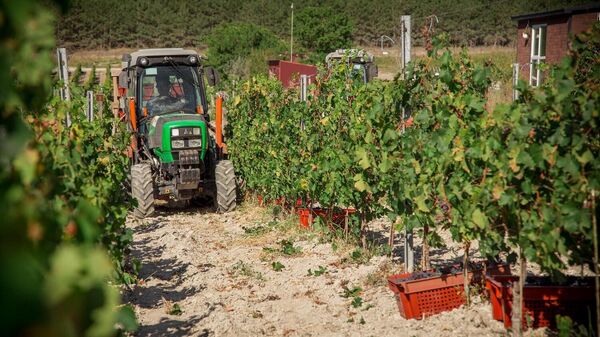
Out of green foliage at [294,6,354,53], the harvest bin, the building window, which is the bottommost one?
the harvest bin

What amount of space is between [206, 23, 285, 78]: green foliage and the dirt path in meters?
26.8

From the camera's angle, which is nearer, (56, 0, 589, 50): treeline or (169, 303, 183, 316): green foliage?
(169, 303, 183, 316): green foliage

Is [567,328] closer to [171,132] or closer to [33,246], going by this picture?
[33,246]

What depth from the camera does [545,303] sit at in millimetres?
4395

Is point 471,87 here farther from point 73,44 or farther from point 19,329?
point 73,44

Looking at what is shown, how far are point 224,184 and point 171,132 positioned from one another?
1.04 meters

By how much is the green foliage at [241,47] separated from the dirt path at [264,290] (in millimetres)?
26770

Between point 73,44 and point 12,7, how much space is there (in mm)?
57404

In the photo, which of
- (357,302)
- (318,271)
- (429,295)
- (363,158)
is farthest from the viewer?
(318,271)

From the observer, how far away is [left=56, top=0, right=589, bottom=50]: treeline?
51.8m

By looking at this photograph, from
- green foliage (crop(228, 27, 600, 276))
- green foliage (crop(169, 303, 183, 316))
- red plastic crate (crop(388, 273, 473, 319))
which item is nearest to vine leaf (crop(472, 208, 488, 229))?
green foliage (crop(228, 27, 600, 276))

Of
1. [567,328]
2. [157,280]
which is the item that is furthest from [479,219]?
[157,280]

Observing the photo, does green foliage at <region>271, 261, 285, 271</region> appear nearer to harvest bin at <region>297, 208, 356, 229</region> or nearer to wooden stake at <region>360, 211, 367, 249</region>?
wooden stake at <region>360, 211, 367, 249</region>

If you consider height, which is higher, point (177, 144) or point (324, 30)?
point (324, 30)
